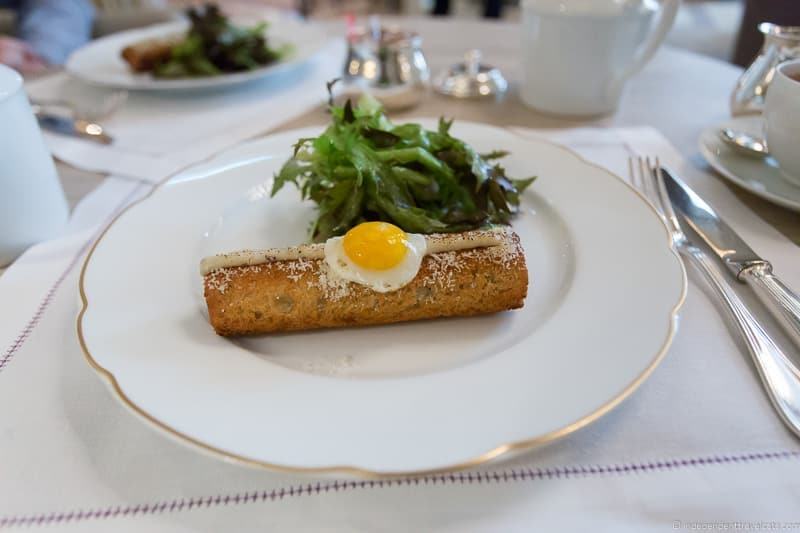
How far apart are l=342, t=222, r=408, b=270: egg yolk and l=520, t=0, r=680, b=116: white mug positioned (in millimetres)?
1308

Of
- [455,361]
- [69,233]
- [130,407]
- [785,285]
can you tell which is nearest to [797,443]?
Answer: [785,285]

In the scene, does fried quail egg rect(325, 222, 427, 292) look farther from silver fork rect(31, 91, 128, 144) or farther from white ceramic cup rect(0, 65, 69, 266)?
silver fork rect(31, 91, 128, 144)

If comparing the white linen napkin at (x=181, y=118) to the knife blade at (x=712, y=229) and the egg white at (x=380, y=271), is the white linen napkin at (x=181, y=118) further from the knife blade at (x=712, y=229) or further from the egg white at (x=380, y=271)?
the knife blade at (x=712, y=229)

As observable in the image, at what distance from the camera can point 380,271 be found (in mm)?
1145

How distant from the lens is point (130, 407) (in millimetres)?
883

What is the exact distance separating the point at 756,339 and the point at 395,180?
915 mm

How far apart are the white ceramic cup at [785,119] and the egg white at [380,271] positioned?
1.06m

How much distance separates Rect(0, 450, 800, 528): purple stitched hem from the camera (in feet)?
2.81

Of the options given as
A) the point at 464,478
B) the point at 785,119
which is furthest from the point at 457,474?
the point at 785,119

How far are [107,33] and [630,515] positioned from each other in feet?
14.6

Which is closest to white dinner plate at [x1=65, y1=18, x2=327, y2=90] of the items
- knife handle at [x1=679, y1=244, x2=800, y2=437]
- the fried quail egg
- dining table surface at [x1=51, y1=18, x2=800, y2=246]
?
dining table surface at [x1=51, y1=18, x2=800, y2=246]

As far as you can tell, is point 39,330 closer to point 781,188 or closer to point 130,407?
point 130,407

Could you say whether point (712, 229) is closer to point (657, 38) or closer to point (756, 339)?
point (756, 339)

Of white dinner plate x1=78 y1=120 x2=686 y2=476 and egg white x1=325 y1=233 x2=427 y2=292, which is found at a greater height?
egg white x1=325 y1=233 x2=427 y2=292
